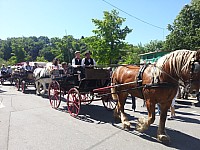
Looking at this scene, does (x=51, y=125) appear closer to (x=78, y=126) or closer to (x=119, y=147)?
(x=78, y=126)

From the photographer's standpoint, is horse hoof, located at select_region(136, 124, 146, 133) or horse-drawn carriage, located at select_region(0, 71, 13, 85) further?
horse-drawn carriage, located at select_region(0, 71, 13, 85)

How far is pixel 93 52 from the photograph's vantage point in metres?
22.7

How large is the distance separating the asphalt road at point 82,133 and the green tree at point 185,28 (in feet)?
49.1

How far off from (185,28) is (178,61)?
61.6 ft

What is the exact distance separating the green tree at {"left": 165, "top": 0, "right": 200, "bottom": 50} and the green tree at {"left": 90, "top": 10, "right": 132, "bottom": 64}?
4.63 metres

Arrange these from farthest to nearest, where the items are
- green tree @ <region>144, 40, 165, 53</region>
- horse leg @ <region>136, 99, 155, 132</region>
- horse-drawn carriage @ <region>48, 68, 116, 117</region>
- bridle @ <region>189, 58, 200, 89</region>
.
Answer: green tree @ <region>144, 40, 165, 53</region> → horse-drawn carriage @ <region>48, 68, 116, 117</region> → horse leg @ <region>136, 99, 155, 132</region> → bridle @ <region>189, 58, 200, 89</region>

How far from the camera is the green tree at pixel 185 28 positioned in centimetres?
2120

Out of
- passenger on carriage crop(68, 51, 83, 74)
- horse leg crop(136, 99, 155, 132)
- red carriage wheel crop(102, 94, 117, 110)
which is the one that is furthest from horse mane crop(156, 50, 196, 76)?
passenger on carriage crop(68, 51, 83, 74)

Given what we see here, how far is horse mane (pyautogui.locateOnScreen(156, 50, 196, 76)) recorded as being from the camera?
15.1ft

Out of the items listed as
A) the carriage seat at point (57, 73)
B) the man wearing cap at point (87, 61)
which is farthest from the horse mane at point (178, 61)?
the carriage seat at point (57, 73)

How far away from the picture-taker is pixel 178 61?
480 cm

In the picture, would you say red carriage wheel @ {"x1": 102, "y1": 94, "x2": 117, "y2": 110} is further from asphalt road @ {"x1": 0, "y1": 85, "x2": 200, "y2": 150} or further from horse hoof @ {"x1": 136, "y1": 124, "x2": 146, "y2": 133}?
horse hoof @ {"x1": 136, "y1": 124, "x2": 146, "y2": 133}

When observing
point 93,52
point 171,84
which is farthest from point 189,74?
point 93,52

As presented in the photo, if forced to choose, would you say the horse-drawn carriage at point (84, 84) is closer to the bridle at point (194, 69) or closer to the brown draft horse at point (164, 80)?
the brown draft horse at point (164, 80)
